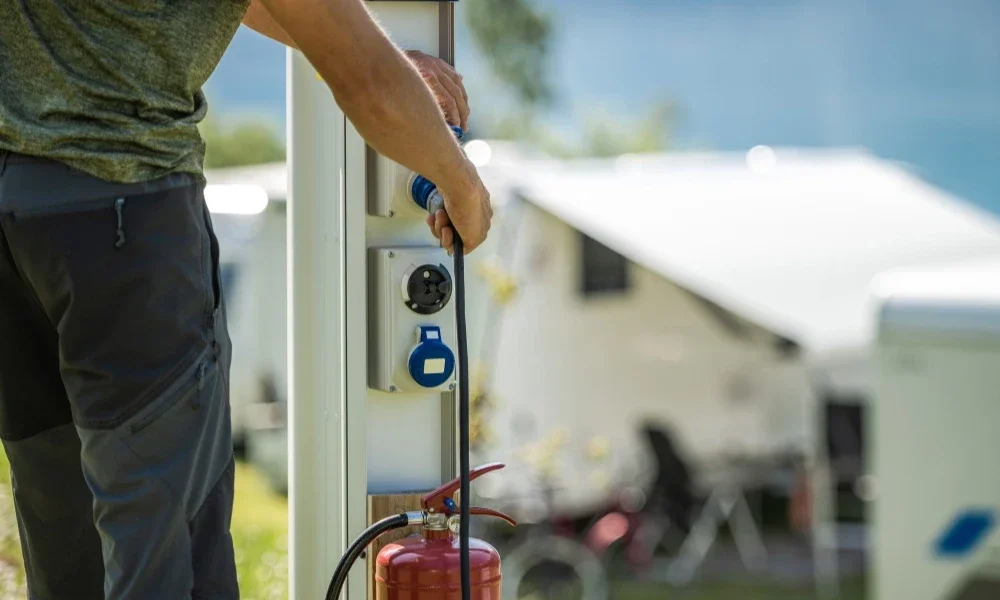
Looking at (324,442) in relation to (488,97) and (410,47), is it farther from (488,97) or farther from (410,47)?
(488,97)

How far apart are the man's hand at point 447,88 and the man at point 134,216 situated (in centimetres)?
48

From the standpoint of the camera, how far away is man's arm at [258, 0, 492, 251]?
1.72 meters

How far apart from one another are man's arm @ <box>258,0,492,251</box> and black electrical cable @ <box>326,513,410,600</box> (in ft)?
2.43

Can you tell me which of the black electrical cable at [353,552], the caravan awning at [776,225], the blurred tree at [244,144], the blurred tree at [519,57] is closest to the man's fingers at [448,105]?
the black electrical cable at [353,552]

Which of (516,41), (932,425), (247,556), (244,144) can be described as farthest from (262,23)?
(244,144)

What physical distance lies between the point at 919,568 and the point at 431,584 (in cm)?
554

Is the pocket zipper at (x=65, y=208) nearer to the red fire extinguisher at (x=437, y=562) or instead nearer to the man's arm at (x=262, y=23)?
the man's arm at (x=262, y=23)

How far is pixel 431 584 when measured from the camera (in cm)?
228

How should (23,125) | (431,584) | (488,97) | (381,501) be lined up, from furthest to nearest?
(488,97)
(381,501)
(431,584)
(23,125)

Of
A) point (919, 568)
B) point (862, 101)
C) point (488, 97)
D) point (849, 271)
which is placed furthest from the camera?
point (862, 101)

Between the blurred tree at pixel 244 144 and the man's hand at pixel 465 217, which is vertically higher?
the blurred tree at pixel 244 144

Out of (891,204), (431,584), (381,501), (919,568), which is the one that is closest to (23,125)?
(431,584)

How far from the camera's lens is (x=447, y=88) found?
7.65ft

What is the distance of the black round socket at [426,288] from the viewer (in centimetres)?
265
